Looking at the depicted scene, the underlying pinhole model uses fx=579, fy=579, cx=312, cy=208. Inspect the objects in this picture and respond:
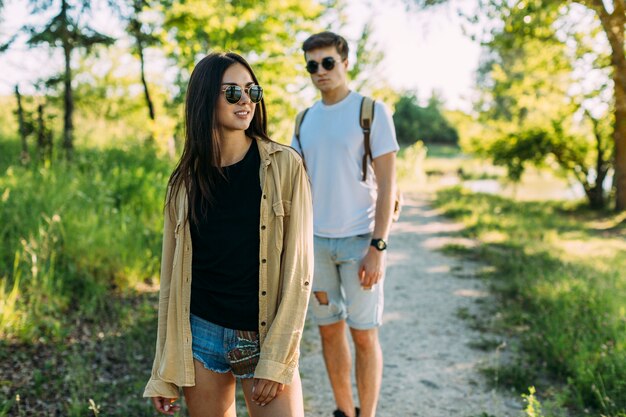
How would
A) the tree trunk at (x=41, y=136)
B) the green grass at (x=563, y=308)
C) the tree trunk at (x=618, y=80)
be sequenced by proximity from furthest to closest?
the tree trunk at (x=618, y=80) → the tree trunk at (x=41, y=136) → the green grass at (x=563, y=308)

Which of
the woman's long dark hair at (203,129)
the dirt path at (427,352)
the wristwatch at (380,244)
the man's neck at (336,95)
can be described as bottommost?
the dirt path at (427,352)

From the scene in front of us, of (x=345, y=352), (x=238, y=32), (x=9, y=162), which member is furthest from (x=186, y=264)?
(x=238, y=32)

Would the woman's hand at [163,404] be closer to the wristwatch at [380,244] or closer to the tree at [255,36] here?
the wristwatch at [380,244]

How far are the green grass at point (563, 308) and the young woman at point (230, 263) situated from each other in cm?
238

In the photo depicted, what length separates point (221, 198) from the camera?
85.1 inches

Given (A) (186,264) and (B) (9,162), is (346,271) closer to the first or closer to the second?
(A) (186,264)

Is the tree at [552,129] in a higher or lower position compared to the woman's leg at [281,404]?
higher

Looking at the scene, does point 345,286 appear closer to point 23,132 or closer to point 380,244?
point 380,244

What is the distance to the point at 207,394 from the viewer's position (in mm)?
2109

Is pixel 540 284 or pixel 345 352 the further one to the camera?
pixel 540 284

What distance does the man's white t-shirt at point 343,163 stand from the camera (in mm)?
3154

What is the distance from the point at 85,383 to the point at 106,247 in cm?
188

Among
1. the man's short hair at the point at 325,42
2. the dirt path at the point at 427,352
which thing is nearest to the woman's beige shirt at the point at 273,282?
the man's short hair at the point at 325,42

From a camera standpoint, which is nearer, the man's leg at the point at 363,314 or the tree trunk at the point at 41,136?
the man's leg at the point at 363,314
